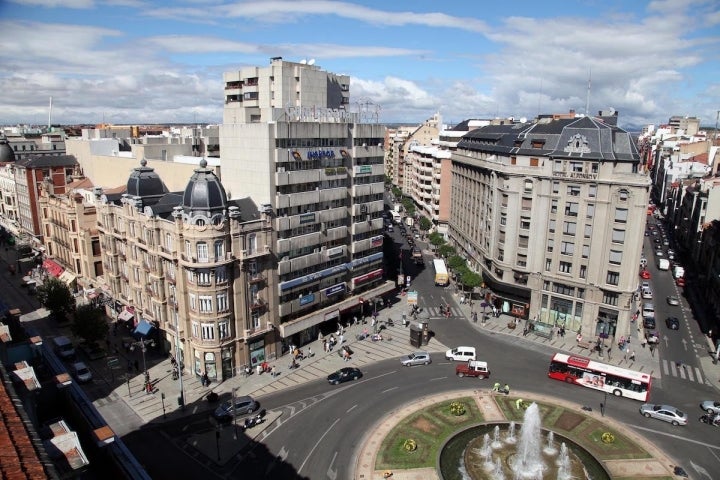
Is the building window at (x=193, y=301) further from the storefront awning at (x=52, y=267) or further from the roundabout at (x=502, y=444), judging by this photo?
the storefront awning at (x=52, y=267)

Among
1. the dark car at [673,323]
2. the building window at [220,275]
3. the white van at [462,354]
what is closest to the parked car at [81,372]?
the building window at [220,275]

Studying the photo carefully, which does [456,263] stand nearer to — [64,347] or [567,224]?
[567,224]

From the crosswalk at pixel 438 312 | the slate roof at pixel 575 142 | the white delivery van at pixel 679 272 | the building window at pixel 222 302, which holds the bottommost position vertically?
the crosswalk at pixel 438 312

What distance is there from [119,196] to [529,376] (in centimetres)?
7097

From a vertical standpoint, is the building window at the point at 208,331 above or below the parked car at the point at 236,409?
above

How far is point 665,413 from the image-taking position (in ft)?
196

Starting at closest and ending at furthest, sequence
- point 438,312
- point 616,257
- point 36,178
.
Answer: point 616,257 < point 438,312 < point 36,178

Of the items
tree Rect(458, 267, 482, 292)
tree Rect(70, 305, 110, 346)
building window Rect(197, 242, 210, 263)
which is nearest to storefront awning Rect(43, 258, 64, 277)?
tree Rect(70, 305, 110, 346)

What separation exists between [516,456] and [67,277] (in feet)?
284

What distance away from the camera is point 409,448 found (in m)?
53.8

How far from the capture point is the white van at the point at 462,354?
74.4 meters

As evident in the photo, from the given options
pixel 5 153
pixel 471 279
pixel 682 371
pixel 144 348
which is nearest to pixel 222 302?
pixel 144 348

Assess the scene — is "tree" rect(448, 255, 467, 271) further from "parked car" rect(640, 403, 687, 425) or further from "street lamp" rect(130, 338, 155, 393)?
"street lamp" rect(130, 338, 155, 393)

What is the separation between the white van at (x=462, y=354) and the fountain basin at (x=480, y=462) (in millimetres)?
15783
